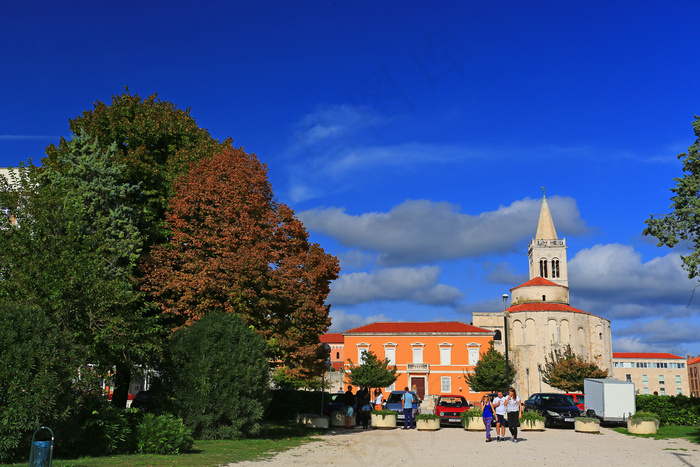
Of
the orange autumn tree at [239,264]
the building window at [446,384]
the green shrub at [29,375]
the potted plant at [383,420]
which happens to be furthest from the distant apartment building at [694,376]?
the green shrub at [29,375]

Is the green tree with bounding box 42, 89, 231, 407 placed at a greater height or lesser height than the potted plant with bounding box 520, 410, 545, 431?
greater

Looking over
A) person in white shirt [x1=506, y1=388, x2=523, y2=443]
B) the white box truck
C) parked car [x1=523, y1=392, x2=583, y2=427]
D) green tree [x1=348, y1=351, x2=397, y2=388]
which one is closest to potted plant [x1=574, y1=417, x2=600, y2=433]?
parked car [x1=523, y1=392, x2=583, y2=427]

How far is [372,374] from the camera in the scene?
62.5 metres

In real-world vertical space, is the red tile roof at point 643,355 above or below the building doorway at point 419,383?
above

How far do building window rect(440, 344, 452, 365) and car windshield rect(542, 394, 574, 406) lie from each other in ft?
131

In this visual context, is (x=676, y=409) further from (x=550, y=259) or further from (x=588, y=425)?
(x=550, y=259)

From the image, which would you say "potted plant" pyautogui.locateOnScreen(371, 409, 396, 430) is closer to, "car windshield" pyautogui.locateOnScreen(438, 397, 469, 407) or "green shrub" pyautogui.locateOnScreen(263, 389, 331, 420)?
"car windshield" pyautogui.locateOnScreen(438, 397, 469, 407)

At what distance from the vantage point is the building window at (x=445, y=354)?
69.8 m

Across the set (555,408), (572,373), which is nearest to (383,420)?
(555,408)

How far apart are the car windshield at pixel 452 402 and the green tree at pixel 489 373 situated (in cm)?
3537

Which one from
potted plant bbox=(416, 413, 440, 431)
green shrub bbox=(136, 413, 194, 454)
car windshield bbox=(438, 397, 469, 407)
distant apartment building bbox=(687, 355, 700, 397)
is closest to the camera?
green shrub bbox=(136, 413, 194, 454)

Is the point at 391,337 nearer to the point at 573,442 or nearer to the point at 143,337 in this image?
the point at 573,442

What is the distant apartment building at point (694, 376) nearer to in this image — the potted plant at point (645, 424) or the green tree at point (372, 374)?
the green tree at point (372, 374)

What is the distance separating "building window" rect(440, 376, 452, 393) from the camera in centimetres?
6908
